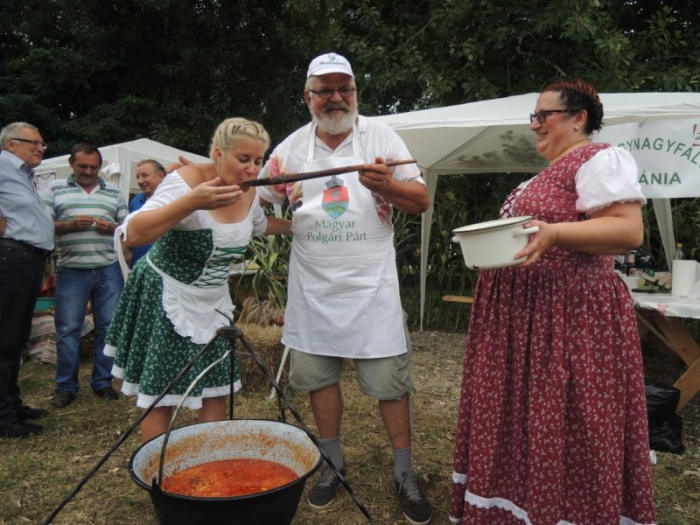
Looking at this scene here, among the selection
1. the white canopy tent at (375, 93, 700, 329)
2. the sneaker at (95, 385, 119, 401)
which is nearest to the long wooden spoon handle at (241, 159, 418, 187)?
the sneaker at (95, 385, 119, 401)

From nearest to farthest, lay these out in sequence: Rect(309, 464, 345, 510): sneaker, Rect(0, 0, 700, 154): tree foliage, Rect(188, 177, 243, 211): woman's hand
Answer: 1. Rect(188, 177, 243, 211): woman's hand
2. Rect(309, 464, 345, 510): sneaker
3. Rect(0, 0, 700, 154): tree foliage

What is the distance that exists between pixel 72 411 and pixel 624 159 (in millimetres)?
3874

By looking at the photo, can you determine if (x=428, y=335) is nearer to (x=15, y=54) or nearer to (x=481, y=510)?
(x=481, y=510)

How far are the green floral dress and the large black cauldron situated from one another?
322 mm

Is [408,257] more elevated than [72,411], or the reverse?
[408,257]

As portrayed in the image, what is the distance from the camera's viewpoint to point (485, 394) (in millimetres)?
1917

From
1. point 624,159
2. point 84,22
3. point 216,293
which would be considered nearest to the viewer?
point 624,159

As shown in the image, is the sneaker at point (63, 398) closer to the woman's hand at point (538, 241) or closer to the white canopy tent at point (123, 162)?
the white canopy tent at point (123, 162)

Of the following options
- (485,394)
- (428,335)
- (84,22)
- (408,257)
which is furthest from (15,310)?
(84,22)

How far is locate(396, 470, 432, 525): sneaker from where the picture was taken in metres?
2.35

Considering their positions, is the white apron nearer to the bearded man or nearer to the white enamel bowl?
the bearded man

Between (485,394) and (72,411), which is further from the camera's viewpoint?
(72,411)

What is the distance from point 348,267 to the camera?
7.69 ft

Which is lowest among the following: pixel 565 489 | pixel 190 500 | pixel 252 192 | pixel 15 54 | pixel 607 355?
pixel 565 489
